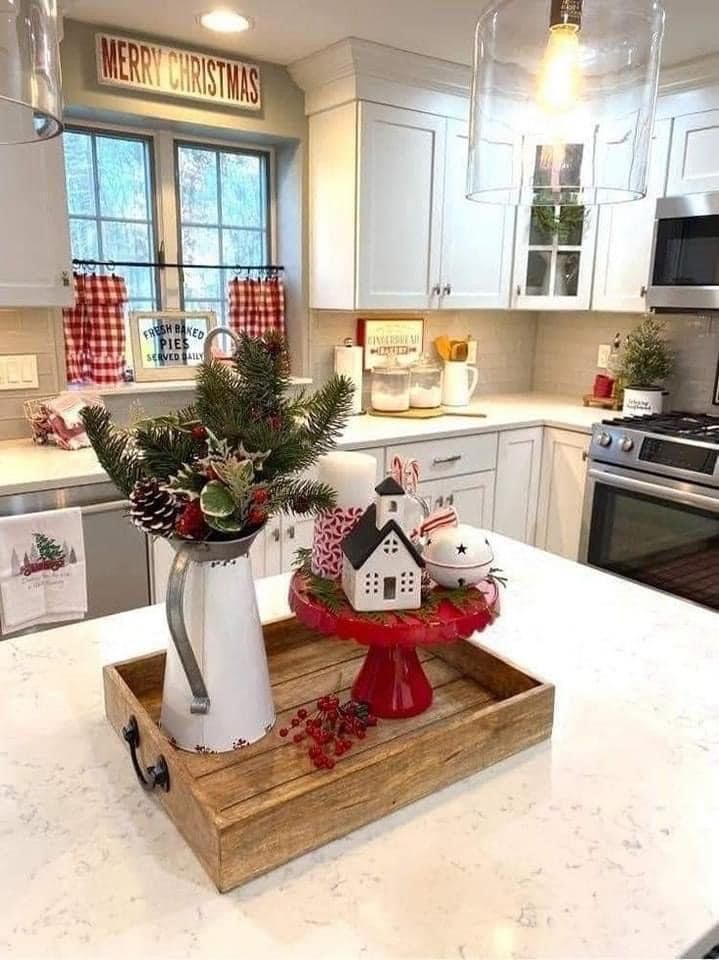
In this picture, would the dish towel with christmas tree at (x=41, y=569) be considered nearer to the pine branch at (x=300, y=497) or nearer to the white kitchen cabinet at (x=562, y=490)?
the pine branch at (x=300, y=497)

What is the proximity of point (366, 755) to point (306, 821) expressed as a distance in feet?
0.44

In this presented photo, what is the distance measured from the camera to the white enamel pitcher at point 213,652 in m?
0.85

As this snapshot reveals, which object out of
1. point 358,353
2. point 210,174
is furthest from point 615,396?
point 210,174

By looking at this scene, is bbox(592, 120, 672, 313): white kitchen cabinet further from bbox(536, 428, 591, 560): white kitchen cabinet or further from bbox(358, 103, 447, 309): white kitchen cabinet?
bbox(358, 103, 447, 309): white kitchen cabinet

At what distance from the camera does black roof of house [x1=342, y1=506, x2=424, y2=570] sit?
92 cm

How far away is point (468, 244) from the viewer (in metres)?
3.36

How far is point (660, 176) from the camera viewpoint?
3.05m

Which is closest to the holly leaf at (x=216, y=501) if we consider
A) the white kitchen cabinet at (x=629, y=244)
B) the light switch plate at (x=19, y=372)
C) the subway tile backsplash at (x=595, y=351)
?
the light switch plate at (x=19, y=372)

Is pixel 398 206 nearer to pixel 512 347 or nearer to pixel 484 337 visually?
pixel 484 337

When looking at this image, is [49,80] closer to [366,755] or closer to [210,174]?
[366,755]

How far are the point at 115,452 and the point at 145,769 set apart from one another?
0.39m

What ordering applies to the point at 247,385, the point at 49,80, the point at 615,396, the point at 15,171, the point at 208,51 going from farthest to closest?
the point at 615,396
the point at 208,51
the point at 15,171
the point at 247,385
the point at 49,80

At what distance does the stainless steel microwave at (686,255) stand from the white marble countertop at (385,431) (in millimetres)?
613

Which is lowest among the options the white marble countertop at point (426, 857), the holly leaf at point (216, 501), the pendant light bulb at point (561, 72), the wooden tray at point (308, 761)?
the white marble countertop at point (426, 857)
